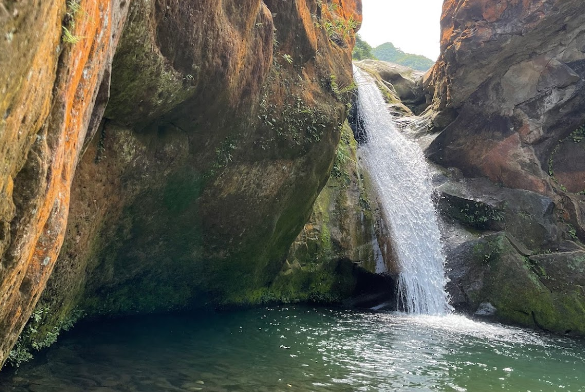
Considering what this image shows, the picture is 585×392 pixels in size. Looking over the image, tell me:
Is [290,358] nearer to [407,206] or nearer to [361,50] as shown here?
[407,206]

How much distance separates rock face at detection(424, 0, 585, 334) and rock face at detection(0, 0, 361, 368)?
7.35m

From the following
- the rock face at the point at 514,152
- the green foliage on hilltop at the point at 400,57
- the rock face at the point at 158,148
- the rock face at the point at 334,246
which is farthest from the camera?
the green foliage on hilltop at the point at 400,57

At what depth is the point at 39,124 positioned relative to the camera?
4.11m

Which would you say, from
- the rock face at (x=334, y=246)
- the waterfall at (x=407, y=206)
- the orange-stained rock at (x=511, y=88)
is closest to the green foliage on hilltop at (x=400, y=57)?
the waterfall at (x=407, y=206)

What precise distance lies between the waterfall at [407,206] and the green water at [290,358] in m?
3.36

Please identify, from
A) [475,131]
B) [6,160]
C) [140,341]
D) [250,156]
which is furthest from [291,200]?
[475,131]

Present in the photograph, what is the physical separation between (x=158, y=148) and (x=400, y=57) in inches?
3302

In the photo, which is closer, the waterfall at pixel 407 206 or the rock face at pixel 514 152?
the rock face at pixel 514 152

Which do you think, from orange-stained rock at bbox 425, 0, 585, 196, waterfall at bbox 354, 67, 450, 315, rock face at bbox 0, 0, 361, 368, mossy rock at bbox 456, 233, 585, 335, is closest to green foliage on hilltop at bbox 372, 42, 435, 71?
waterfall at bbox 354, 67, 450, 315

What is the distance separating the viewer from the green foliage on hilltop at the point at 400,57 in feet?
273

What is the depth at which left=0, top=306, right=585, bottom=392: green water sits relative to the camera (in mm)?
7516

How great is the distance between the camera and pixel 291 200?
14.3 m

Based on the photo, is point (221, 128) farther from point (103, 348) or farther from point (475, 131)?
point (475, 131)

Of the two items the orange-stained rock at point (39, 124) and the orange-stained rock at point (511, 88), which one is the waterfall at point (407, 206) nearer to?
the orange-stained rock at point (511, 88)
